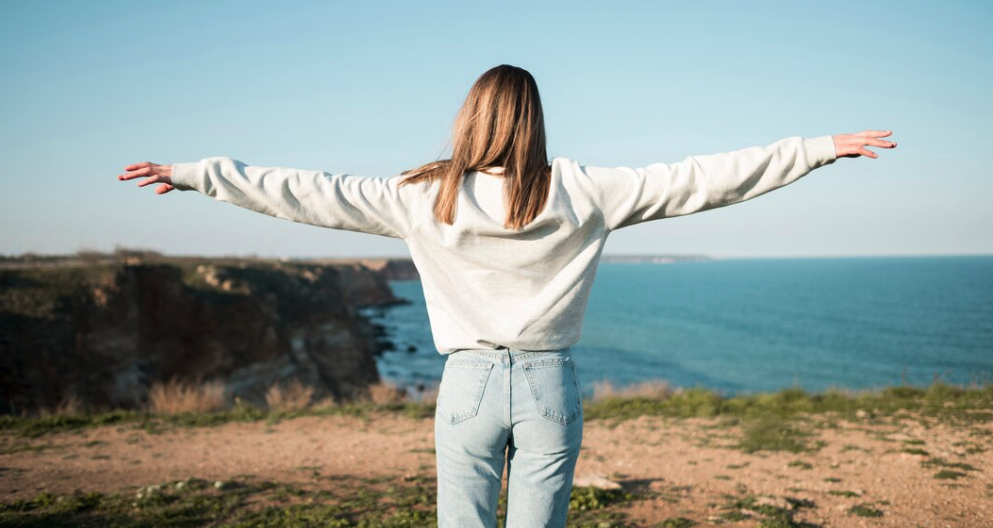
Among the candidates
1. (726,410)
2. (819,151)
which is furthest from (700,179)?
(726,410)

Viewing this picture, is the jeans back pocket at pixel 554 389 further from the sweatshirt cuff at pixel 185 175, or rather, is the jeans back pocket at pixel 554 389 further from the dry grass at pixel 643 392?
the dry grass at pixel 643 392

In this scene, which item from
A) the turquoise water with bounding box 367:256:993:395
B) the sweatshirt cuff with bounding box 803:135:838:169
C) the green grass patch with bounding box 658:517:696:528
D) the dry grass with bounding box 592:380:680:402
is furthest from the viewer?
the turquoise water with bounding box 367:256:993:395

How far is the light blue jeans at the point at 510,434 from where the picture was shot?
1.97 metres

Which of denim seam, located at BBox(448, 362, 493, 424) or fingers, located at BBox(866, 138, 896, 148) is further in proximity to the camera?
fingers, located at BBox(866, 138, 896, 148)

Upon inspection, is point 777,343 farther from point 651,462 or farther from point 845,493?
point 845,493

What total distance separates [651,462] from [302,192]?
7.55m

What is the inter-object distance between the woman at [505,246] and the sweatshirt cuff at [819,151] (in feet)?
0.67

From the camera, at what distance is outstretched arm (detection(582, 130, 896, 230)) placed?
7.07 feet

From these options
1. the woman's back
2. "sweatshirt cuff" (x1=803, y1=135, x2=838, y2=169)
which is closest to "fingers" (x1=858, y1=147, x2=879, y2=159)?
"sweatshirt cuff" (x1=803, y1=135, x2=838, y2=169)

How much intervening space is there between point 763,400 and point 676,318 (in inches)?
2838

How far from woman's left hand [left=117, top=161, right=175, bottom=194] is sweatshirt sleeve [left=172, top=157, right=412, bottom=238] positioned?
44 millimetres

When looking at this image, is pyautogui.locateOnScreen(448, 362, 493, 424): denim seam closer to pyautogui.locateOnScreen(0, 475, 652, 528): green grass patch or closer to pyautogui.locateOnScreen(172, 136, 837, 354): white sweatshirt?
pyautogui.locateOnScreen(172, 136, 837, 354): white sweatshirt

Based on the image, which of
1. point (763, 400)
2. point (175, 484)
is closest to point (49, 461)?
point (175, 484)

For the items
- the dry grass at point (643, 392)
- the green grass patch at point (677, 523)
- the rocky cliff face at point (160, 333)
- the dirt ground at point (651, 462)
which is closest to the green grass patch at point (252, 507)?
the green grass patch at point (677, 523)
